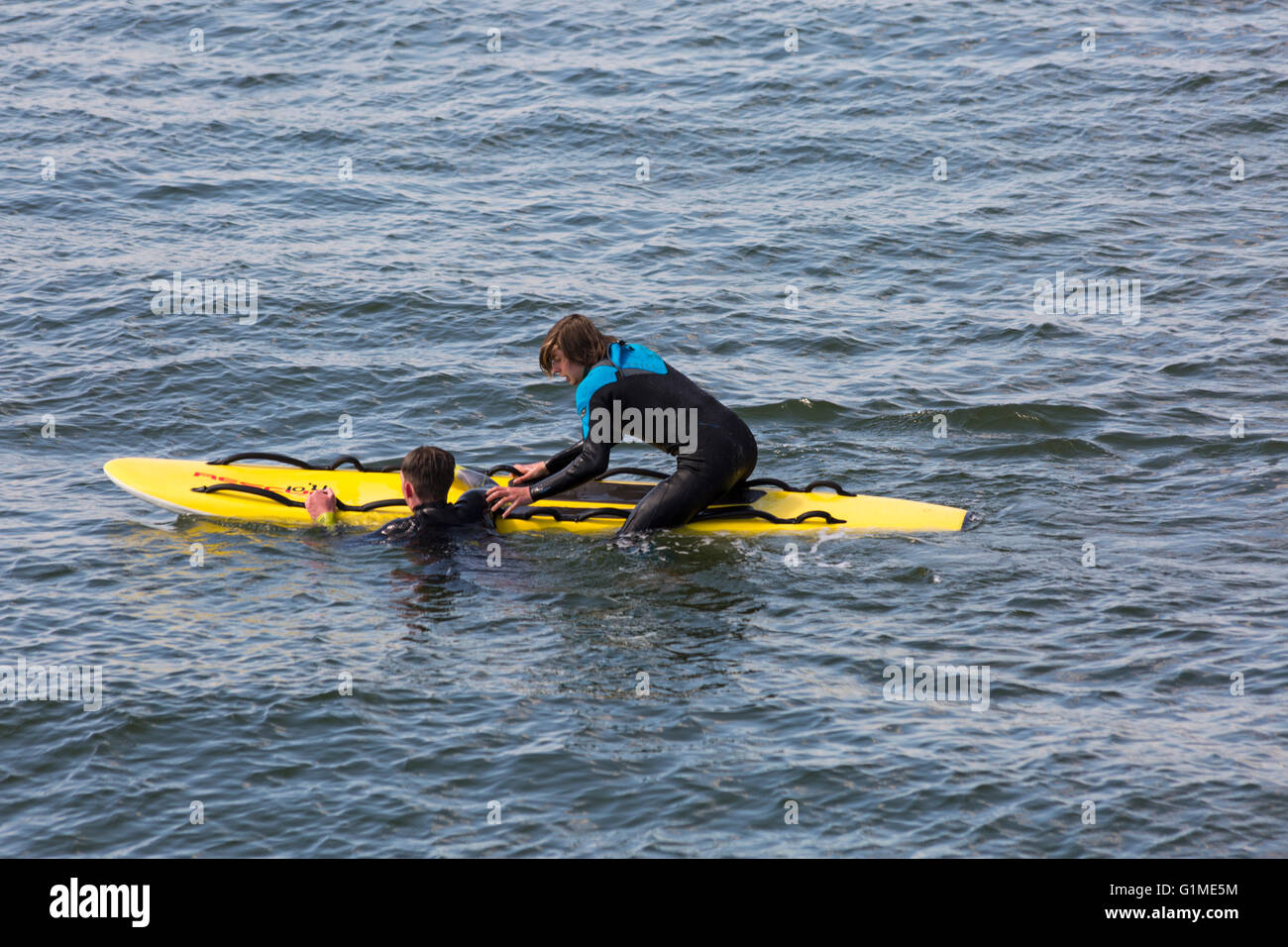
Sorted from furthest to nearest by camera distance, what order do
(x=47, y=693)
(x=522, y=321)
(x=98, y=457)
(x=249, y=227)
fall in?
(x=249, y=227) < (x=522, y=321) < (x=98, y=457) < (x=47, y=693)

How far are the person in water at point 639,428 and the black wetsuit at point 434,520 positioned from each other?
12 centimetres

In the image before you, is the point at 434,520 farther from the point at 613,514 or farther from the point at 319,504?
the point at 613,514

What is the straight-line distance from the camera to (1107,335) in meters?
12.7

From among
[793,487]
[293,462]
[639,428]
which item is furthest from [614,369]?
[293,462]

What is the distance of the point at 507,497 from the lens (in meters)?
8.62

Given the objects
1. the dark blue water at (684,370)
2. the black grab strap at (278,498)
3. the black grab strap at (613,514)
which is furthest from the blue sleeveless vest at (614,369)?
the black grab strap at (278,498)

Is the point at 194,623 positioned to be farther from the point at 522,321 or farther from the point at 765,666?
the point at 522,321

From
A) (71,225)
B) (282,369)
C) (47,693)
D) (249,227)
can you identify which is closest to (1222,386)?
(282,369)

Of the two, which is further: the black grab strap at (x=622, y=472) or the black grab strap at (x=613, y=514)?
the black grab strap at (x=622, y=472)

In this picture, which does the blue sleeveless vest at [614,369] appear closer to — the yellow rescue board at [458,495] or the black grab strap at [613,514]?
the black grab strap at [613,514]

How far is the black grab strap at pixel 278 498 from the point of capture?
9.08 m

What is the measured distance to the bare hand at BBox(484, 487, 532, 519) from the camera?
858cm

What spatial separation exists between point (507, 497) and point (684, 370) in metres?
4.01

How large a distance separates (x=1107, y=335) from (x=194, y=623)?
905 centimetres
